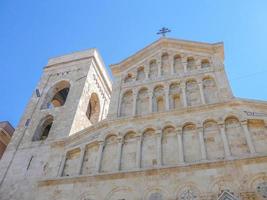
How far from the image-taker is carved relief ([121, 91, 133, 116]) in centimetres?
1268

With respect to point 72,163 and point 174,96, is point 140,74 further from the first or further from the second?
point 72,163

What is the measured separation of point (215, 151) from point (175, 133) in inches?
62.6

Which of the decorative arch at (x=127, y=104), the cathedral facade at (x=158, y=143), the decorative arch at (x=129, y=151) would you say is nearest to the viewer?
the cathedral facade at (x=158, y=143)

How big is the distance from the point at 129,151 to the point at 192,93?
3.60 meters

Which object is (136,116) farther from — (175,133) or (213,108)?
(213,108)

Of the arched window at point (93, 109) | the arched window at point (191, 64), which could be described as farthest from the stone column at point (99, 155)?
the arched window at point (93, 109)

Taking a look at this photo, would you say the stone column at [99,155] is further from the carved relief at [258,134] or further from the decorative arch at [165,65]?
the carved relief at [258,134]

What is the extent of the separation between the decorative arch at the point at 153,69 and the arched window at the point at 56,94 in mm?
7035

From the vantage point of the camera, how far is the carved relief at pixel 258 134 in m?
9.27

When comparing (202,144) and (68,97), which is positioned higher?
(68,97)

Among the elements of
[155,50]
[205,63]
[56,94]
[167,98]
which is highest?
[56,94]

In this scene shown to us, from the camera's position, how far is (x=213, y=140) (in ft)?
32.8

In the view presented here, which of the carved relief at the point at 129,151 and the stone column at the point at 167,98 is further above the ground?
the stone column at the point at 167,98

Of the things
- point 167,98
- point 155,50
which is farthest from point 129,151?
point 155,50
